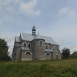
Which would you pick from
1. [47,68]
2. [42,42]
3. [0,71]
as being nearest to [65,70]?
[47,68]

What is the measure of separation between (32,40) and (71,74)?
139ft

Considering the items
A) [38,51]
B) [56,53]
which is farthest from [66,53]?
[38,51]

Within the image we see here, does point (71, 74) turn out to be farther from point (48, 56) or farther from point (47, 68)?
point (48, 56)

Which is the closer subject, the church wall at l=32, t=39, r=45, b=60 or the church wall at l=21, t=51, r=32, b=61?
the church wall at l=21, t=51, r=32, b=61

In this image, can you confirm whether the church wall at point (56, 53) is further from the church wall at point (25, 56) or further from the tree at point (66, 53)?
the church wall at point (25, 56)

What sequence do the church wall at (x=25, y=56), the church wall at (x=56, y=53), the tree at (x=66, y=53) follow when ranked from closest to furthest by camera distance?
1. the church wall at (x=25, y=56)
2. the tree at (x=66, y=53)
3. the church wall at (x=56, y=53)

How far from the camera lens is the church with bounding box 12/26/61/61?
2010 inches

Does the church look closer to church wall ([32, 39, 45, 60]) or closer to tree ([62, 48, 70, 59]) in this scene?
church wall ([32, 39, 45, 60])

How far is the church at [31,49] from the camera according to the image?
51062 millimetres

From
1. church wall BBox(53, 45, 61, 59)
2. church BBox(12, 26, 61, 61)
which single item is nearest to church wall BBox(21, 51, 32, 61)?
church BBox(12, 26, 61, 61)

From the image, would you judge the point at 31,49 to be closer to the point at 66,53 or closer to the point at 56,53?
the point at 56,53

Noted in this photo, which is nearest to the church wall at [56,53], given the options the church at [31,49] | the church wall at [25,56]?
the church at [31,49]

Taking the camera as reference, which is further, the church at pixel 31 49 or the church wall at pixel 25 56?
the church at pixel 31 49

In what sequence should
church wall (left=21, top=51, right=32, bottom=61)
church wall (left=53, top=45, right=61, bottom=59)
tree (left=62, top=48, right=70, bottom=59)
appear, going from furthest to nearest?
church wall (left=53, top=45, right=61, bottom=59)
tree (left=62, top=48, right=70, bottom=59)
church wall (left=21, top=51, right=32, bottom=61)
